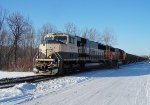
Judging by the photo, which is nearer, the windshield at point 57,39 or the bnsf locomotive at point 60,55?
the bnsf locomotive at point 60,55

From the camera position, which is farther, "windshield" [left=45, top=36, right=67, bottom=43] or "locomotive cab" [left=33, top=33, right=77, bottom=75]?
"windshield" [left=45, top=36, right=67, bottom=43]

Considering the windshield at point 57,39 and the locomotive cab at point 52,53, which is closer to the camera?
the locomotive cab at point 52,53

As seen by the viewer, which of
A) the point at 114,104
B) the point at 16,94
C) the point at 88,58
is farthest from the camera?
the point at 88,58

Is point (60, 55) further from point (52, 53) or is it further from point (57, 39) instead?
point (57, 39)

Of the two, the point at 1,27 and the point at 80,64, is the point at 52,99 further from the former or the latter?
the point at 1,27

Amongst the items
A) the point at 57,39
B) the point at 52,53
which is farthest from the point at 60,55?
the point at 57,39

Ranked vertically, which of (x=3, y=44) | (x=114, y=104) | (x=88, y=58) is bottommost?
(x=114, y=104)

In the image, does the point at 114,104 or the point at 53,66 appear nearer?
the point at 114,104

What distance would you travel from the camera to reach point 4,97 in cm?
1038

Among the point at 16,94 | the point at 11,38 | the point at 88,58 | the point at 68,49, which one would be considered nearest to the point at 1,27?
the point at 11,38

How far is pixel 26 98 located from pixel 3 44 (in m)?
54.2

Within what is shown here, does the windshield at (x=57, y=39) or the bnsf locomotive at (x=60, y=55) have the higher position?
the windshield at (x=57, y=39)

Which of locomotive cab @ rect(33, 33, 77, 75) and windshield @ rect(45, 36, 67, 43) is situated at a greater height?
windshield @ rect(45, 36, 67, 43)

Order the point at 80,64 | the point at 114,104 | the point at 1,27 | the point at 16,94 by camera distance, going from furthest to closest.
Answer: the point at 1,27, the point at 80,64, the point at 16,94, the point at 114,104
